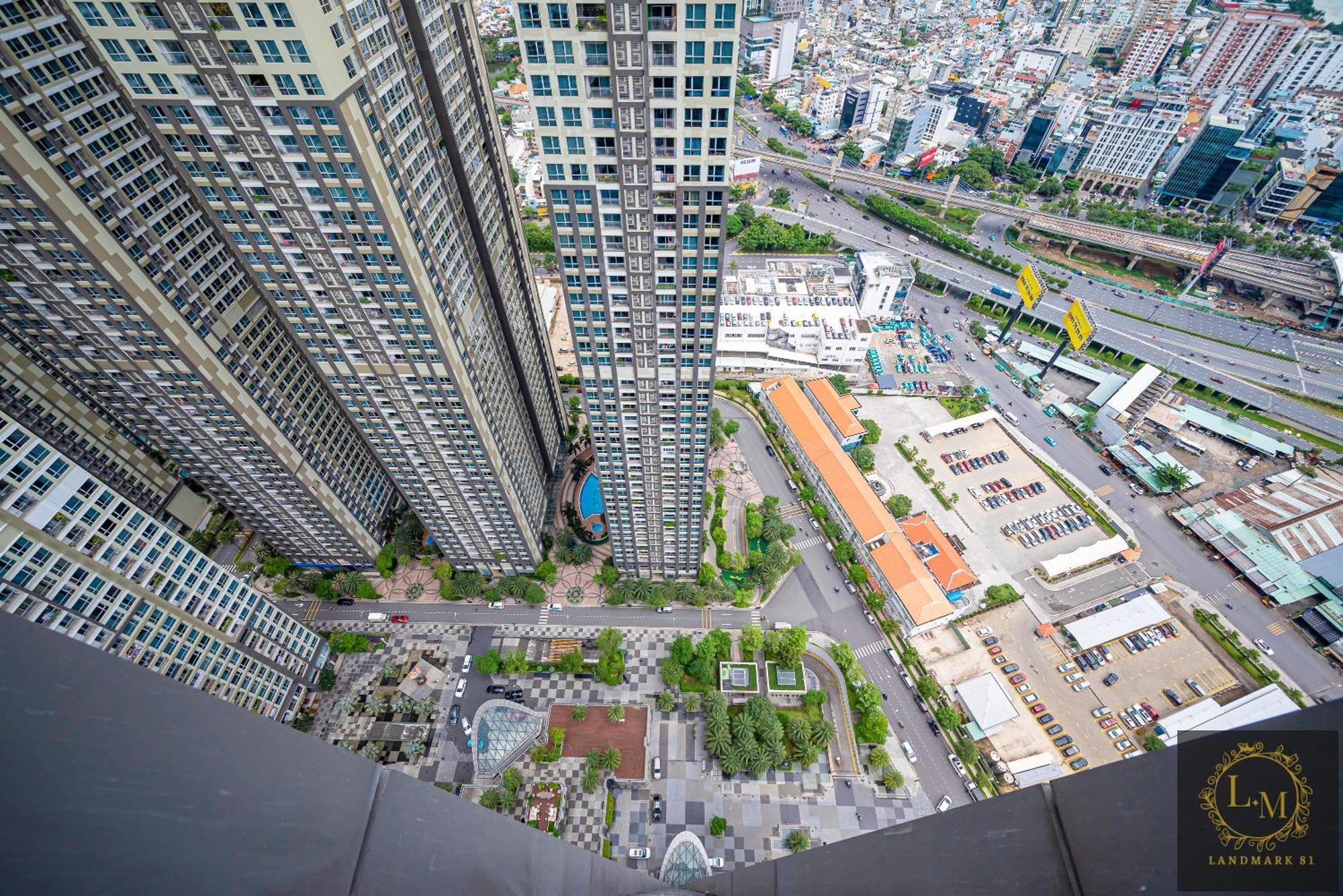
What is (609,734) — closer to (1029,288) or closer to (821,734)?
(821,734)

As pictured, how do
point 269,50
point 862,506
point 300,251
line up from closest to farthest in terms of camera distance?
point 269,50 → point 300,251 → point 862,506

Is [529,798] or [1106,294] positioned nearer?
[529,798]

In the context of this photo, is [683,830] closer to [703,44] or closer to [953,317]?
[703,44]

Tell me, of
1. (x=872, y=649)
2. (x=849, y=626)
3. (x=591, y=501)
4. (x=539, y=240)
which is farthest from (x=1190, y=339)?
(x=539, y=240)

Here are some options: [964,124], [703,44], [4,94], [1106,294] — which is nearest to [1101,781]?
[703,44]

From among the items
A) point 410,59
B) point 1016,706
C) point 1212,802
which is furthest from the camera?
point 1016,706

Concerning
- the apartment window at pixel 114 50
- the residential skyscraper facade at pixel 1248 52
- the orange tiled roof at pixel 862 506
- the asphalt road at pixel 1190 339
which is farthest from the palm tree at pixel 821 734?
the residential skyscraper facade at pixel 1248 52

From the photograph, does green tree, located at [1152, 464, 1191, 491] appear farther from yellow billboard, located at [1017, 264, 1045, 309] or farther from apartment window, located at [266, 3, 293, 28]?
apartment window, located at [266, 3, 293, 28]

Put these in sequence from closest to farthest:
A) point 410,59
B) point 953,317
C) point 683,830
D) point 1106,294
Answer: point 410,59 < point 683,830 < point 953,317 < point 1106,294
